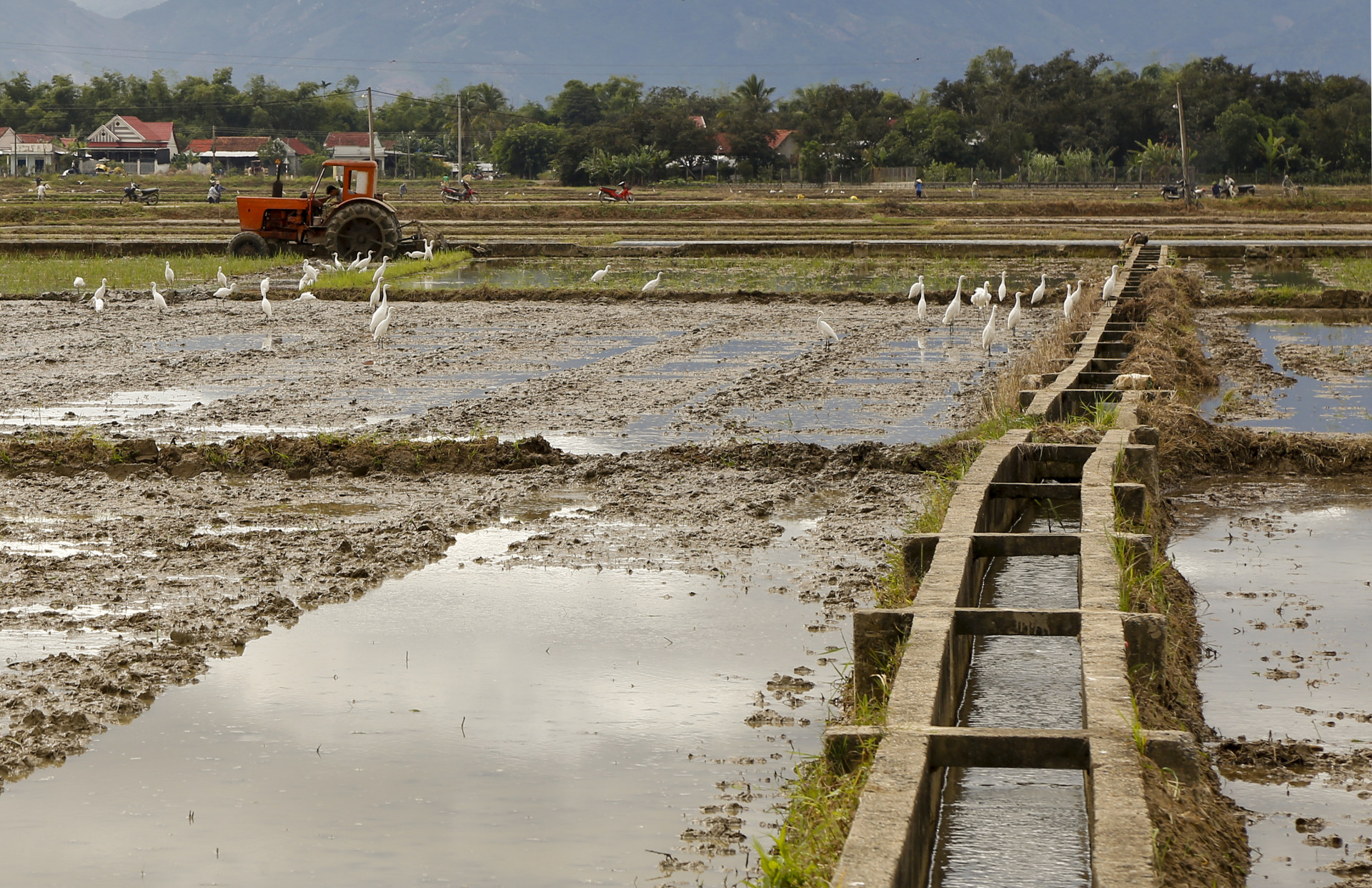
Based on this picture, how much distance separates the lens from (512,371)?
13.0 m

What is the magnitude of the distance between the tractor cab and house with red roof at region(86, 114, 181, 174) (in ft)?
306

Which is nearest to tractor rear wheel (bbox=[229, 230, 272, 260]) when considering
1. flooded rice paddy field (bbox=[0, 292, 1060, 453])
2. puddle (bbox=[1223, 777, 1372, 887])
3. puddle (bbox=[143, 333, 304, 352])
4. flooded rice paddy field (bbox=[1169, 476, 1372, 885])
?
flooded rice paddy field (bbox=[0, 292, 1060, 453])

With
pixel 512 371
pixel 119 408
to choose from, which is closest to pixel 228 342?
pixel 512 371

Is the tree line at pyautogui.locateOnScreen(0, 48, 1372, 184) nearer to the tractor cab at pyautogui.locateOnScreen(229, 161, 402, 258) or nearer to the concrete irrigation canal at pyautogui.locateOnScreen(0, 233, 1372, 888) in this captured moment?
the tractor cab at pyautogui.locateOnScreen(229, 161, 402, 258)

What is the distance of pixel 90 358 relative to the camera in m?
14.0

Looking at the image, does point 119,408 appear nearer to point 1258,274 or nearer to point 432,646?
point 432,646

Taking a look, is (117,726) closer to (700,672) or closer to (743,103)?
(700,672)

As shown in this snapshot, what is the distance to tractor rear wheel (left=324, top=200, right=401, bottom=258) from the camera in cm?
2484

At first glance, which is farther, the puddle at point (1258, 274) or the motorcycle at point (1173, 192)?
the motorcycle at point (1173, 192)

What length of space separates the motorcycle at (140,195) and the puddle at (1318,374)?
49831 millimetres

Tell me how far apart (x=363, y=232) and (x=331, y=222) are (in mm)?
769

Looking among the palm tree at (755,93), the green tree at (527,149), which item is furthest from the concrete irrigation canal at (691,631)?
the palm tree at (755,93)

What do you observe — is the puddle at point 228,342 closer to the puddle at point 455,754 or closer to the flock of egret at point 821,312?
the flock of egret at point 821,312

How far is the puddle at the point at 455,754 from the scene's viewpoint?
3602mm
